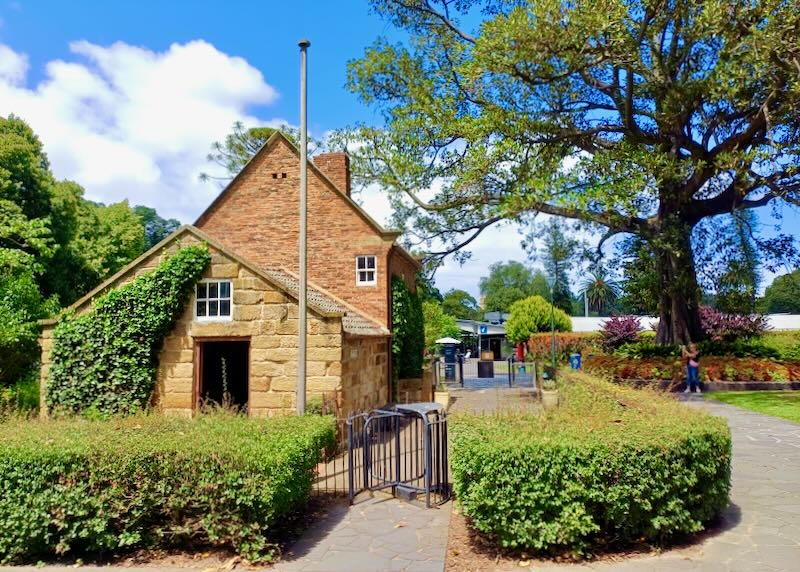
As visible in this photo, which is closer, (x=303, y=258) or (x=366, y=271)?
(x=303, y=258)

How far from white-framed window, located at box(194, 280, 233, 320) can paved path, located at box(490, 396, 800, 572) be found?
317 inches

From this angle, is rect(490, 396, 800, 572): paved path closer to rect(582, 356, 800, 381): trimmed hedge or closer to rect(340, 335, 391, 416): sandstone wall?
rect(340, 335, 391, 416): sandstone wall

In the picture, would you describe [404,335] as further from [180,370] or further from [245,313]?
[180,370]

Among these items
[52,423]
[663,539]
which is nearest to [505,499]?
[663,539]

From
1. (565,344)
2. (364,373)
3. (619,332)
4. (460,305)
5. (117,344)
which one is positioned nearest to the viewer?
(117,344)

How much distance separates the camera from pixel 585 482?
5.52 metres

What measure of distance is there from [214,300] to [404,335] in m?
6.21

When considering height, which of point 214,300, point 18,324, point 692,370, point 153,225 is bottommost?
point 692,370

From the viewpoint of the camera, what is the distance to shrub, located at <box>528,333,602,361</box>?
36.5 meters

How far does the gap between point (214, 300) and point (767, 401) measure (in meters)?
17.9

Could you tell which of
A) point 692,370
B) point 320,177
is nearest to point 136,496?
point 320,177

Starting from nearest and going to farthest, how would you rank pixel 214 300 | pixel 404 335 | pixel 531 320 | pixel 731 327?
pixel 214 300
pixel 404 335
pixel 731 327
pixel 531 320

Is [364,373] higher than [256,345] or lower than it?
lower

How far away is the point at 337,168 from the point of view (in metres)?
17.8
